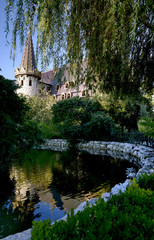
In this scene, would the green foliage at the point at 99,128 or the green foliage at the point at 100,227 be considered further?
the green foliage at the point at 99,128

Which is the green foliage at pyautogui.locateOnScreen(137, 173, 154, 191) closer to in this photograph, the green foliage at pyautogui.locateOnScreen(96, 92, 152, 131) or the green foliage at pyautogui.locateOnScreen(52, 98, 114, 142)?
the green foliage at pyautogui.locateOnScreen(52, 98, 114, 142)

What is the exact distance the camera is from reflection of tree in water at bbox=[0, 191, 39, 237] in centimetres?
326

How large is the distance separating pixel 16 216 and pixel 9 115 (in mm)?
2559

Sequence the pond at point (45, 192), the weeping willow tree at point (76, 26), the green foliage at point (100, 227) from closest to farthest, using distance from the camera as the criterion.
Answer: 1. the green foliage at point (100, 227)
2. the weeping willow tree at point (76, 26)
3. the pond at point (45, 192)

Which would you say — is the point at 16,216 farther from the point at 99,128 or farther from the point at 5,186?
the point at 99,128

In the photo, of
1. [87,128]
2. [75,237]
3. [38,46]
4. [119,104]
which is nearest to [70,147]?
[87,128]

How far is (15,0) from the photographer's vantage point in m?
2.92

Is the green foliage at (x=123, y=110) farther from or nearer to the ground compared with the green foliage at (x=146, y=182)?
farther from the ground

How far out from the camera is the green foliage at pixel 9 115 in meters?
4.07

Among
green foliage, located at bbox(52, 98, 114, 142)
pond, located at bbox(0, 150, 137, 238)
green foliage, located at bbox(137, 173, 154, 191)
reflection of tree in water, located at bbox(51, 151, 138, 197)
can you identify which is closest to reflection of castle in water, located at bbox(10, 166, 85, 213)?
pond, located at bbox(0, 150, 137, 238)

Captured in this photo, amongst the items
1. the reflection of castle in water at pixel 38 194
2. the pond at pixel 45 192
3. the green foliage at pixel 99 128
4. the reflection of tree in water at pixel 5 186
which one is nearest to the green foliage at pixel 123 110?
the green foliage at pixel 99 128

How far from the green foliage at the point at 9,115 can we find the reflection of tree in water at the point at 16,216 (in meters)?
1.15

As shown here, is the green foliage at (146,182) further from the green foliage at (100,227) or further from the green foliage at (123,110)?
the green foliage at (123,110)

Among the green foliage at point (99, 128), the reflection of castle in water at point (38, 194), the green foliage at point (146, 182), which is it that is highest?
the green foliage at point (99, 128)
